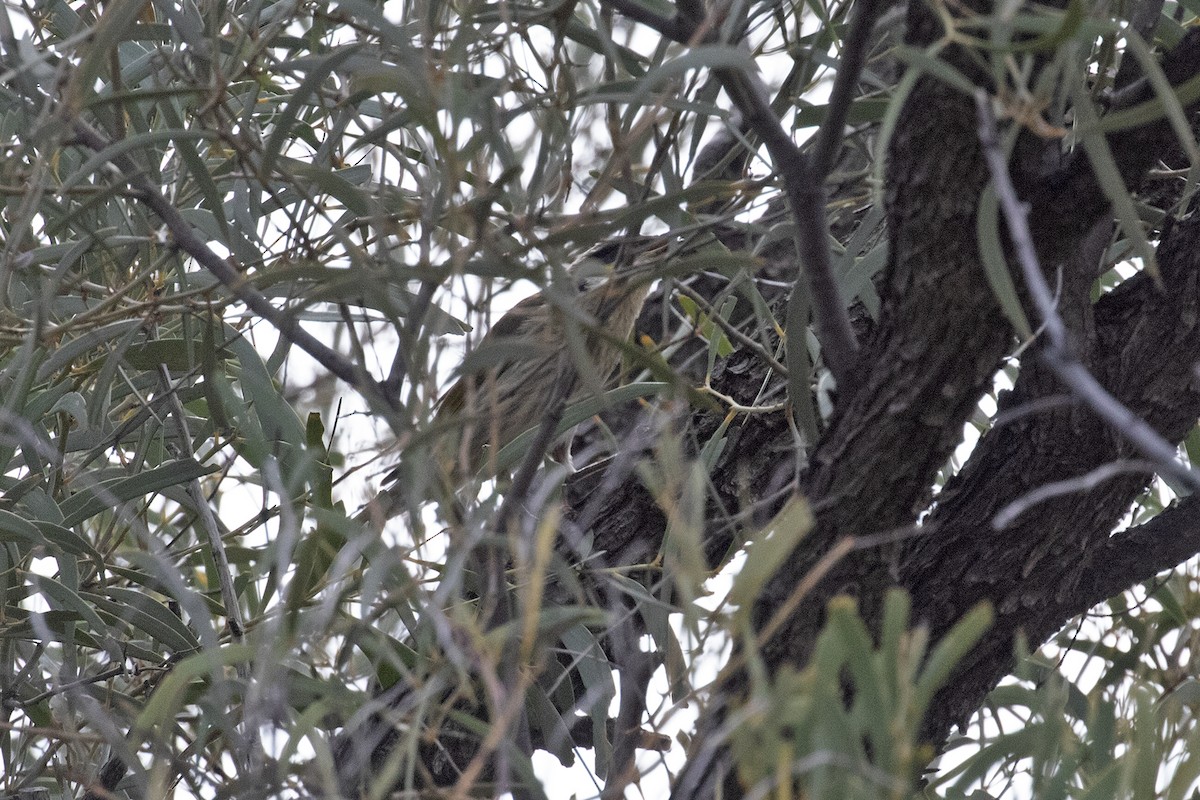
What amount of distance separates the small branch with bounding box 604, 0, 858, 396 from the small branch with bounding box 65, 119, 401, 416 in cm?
39

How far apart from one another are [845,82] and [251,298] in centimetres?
55

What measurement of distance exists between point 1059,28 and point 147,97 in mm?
774

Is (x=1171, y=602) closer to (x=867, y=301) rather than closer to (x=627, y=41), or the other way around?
(x=867, y=301)

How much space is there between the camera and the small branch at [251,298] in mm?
1029

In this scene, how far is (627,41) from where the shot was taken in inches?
57.0

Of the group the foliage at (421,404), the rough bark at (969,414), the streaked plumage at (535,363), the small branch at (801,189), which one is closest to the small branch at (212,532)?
the foliage at (421,404)

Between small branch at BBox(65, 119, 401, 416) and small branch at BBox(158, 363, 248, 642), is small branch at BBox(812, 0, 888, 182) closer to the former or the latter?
small branch at BBox(65, 119, 401, 416)

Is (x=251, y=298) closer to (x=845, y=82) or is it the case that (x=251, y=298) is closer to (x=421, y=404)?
(x=421, y=404)

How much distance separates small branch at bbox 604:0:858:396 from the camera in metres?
1.04

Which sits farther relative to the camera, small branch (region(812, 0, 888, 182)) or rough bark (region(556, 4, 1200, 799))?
rough bark (region(556, 4, 1200, 799))

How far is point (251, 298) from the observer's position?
3.58 feet

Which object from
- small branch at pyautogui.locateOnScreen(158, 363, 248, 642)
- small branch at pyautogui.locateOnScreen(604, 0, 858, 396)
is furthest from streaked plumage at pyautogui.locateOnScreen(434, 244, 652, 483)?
small branch at pyautogui.locateOnScreen(158, 363, 248, 642)

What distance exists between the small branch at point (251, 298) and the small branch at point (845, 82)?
1.39ft

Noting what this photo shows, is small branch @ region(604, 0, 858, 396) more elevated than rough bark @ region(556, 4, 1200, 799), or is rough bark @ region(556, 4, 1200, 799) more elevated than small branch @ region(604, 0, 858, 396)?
small branch @ region(604, 0, 858, 396)
